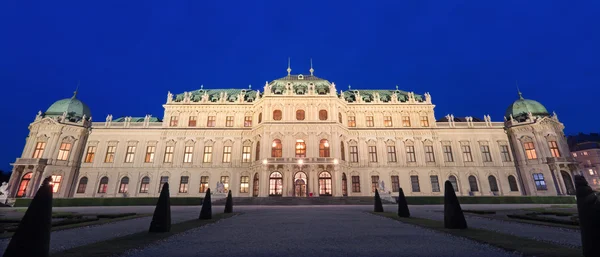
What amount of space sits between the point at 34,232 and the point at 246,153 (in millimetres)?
36415

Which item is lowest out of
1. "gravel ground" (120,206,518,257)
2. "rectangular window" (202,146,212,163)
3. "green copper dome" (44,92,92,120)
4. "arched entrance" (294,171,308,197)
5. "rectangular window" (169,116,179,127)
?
"gravel ground" (120,206,518,257)

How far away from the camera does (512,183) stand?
40.2m

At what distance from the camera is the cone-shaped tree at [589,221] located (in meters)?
4.99

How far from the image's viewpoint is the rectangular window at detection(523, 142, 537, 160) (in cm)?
3969

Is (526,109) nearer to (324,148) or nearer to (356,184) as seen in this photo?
(356,184)

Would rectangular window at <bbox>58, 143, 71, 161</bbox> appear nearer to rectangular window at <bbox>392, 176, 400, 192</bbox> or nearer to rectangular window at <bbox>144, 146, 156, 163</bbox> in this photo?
rectangular window at <bbox>144, 146, 156, 163</bbox>

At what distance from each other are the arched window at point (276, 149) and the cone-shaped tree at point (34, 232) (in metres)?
32.5

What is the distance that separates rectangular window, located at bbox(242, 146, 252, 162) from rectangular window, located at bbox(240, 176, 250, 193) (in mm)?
2812

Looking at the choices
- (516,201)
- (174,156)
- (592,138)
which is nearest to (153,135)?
(174,156)

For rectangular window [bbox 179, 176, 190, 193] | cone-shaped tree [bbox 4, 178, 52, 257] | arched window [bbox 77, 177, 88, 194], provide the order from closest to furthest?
cone-shaped tree [bbox 4, 178, 52, 257], arched window [bbox 77, 177, 88, 194], rectangular window [bbox 179, 176, 190, 193]

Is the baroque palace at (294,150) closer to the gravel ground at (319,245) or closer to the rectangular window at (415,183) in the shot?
the rectangular window at (415,183)

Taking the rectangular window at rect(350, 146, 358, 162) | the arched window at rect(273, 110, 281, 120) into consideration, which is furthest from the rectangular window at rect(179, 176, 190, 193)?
the rectangular window at rect(350, 146, 358, 162)

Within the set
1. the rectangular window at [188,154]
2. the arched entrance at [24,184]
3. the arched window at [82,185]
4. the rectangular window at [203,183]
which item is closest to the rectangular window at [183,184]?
the rectangular window at [203,183]

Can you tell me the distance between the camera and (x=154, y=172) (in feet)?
131
